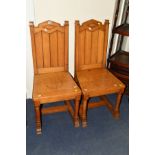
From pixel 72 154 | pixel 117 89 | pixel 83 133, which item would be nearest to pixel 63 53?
pixel 117 89

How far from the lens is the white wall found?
2.04m

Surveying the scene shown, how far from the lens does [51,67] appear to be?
7.02 ft

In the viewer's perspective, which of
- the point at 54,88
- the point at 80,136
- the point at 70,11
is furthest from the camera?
the point at 70,11

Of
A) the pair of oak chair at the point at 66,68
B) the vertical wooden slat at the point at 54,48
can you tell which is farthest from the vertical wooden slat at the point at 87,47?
the vertical wooden slat at the point at 54,48

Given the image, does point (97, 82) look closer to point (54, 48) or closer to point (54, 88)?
point (54, 88)

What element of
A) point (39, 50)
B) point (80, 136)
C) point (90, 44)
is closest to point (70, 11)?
point (90, 44)

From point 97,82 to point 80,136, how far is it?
0.56 meters

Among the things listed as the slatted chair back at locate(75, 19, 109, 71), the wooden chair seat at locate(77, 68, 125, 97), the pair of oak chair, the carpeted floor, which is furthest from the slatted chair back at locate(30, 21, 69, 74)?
the carpeted floor

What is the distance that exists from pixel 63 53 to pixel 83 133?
32.7 inches

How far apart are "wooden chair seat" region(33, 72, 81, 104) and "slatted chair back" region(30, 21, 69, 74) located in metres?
0.09

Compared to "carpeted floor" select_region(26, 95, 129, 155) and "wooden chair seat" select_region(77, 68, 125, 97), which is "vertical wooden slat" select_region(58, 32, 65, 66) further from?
"carpeted floor" select_region(26, 95, 129, 155)

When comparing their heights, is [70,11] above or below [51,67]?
above
